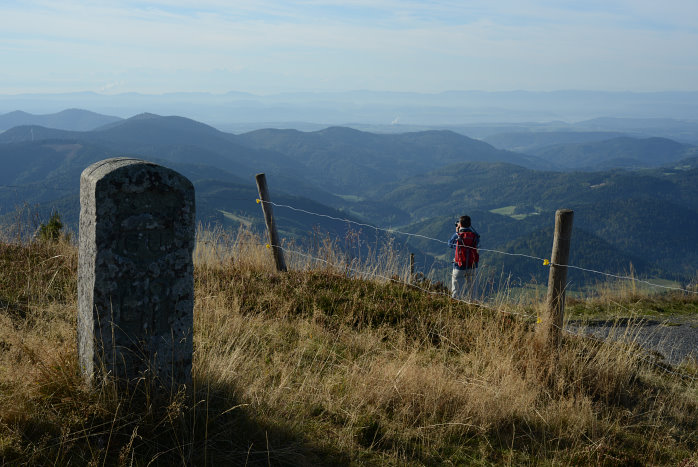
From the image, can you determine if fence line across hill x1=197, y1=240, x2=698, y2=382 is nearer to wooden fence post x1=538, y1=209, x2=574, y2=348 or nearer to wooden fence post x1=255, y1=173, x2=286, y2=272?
wooden fence post x1=255, y1=173, x2=286, y2=272

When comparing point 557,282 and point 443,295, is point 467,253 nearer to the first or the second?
point 443,295

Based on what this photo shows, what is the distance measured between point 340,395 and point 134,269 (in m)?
1.89

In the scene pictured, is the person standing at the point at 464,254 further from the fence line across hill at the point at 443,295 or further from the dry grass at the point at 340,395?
the dry grass at the point at 340,395

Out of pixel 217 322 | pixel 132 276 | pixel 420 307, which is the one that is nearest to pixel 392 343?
pixel 420 307

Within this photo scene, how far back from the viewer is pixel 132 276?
2.74 m

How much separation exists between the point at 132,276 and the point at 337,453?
5.34 ft

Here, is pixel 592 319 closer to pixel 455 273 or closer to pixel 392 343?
pixel 455 273

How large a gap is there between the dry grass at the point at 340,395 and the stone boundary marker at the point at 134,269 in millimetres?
185

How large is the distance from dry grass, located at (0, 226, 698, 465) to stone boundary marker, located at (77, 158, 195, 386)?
185 millimetres

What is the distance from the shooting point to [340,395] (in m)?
3.88

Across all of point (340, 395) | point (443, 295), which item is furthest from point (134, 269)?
point (443, 295)

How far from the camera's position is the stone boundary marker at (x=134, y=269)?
8.77 ft

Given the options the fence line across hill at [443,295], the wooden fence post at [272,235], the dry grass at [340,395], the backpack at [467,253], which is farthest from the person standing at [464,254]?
the wooden fence post at [272,235]

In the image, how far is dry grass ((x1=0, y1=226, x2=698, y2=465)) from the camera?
2.73 metres
